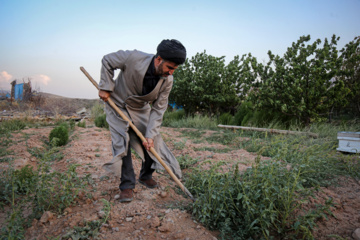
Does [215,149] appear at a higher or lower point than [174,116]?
higher

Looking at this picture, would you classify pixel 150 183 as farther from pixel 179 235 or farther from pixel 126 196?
pixel 179 235

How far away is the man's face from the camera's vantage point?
252 cm

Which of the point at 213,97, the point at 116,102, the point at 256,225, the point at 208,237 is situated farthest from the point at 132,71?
the point at 213,97

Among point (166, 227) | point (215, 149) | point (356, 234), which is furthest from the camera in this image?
point (215, 149)

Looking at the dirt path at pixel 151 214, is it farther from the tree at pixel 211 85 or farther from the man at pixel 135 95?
the tree at pixel 211 85

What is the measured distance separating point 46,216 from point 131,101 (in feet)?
4.57

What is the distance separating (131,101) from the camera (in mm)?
2814

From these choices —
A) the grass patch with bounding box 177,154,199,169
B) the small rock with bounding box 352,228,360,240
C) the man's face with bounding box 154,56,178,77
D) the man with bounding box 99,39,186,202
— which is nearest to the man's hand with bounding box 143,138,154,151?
the man with bounding box 99,39,186,202

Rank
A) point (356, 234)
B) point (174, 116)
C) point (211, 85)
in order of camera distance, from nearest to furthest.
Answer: point (356, 234) < point (211, 85) < point (174, 116)

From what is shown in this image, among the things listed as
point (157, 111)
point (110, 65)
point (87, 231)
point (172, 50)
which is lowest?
point (87, 231)

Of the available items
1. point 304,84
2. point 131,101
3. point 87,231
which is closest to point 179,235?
point 87,231

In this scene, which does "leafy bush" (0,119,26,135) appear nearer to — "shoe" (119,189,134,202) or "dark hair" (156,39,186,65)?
"shoe" (119,189,134,202)

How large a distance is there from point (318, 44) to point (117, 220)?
6852mm

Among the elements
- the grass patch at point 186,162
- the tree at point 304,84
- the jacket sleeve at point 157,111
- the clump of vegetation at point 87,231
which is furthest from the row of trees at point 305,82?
the clump of vegetation at point 87,231
